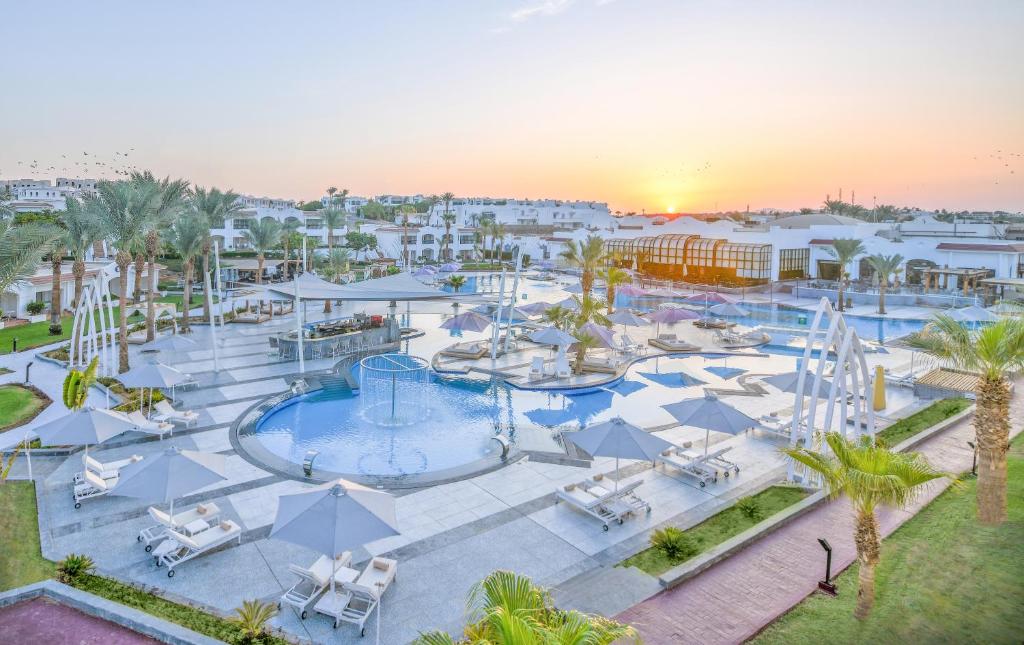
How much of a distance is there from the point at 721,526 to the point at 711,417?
314 cm

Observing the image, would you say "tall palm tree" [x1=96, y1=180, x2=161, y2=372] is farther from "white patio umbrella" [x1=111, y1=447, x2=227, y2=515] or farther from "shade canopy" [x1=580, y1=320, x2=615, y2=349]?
"shade canopy" [x1=580, y1=320, x2=615, y2=349]

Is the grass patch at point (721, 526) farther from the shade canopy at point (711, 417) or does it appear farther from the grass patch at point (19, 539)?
the grass patch at point (19, 539)

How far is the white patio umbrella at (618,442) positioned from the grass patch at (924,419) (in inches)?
313

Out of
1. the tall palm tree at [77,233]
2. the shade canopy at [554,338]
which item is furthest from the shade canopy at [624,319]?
the tall palm tree at [77,233]

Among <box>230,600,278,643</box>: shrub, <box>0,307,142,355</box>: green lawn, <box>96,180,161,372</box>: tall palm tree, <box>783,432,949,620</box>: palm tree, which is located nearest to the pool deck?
<box>230,600,278,643</box>: shrub

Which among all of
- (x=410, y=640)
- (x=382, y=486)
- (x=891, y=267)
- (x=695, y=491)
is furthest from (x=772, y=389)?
(x=891, y=267)

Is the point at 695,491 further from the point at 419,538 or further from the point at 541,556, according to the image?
the point at 419,538

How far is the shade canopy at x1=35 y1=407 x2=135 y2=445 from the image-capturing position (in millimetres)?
12125

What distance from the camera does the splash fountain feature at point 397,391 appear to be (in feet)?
59.3

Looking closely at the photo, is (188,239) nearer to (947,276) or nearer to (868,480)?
(868,480)

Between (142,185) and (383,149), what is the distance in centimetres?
3097

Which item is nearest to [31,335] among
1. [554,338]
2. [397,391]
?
[397,391]

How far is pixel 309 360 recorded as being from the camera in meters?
24.8

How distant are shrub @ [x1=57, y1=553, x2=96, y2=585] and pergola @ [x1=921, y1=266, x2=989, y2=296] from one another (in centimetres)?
4925
